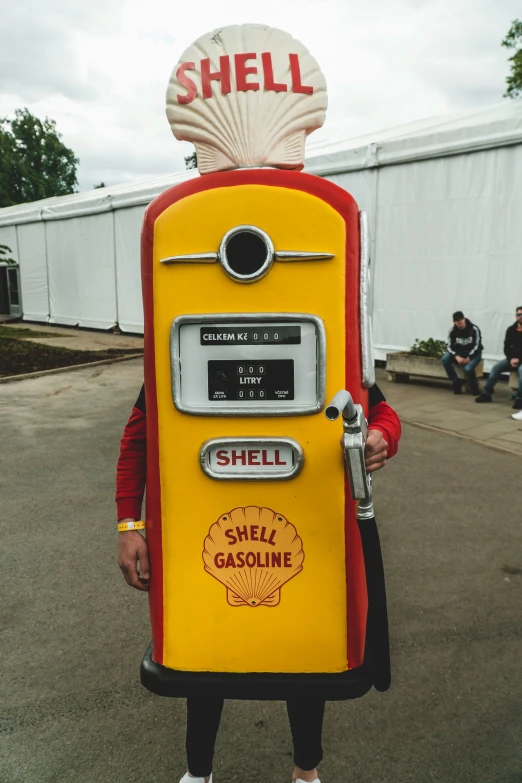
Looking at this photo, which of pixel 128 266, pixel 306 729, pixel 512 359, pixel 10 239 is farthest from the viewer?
pixel 10 239

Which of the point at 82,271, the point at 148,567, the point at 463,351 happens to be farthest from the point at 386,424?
the point at 82,271

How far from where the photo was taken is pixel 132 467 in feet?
6.23

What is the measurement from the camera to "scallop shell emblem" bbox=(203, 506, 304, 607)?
→ 66.6 inches

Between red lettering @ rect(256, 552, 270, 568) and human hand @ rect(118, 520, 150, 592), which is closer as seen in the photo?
red lettering @ rect(256, 552, 270, 568)

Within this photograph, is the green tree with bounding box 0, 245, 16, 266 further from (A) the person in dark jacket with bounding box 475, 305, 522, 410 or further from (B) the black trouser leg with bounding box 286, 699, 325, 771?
(B) the black trouser leg with bounding box 286, 699, 325, 771

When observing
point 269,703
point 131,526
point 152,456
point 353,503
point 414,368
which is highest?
point 152,456

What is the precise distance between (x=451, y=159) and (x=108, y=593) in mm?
9462

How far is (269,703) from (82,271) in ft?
58.1

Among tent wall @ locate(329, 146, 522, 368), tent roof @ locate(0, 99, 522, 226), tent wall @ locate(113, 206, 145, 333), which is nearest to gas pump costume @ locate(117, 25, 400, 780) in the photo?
tent wall @ locate(329, 146, 522, 368)

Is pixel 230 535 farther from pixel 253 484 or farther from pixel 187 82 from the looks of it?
pixel 187 82

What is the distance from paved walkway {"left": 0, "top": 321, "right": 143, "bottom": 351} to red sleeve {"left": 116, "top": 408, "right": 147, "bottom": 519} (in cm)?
1291

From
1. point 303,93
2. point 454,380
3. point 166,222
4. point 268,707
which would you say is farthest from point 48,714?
point 454,380

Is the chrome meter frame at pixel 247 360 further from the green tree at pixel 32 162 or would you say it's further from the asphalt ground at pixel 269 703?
the green tree at pixel 32 162

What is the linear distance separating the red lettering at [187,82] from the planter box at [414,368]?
8382mm
